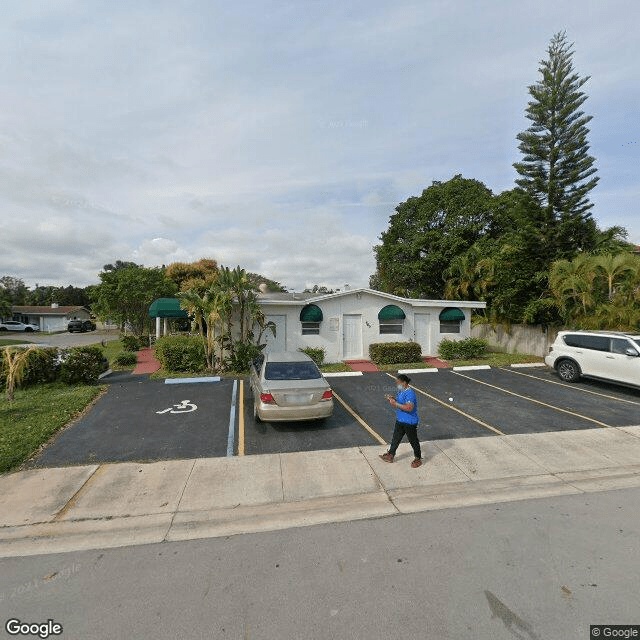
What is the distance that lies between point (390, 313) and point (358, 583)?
48.0 ft

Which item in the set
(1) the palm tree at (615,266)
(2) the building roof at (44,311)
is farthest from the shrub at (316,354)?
(2) the building roof at (44,311)

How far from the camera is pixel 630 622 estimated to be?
3271mm

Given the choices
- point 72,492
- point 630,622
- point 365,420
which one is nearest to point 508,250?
point 365,420

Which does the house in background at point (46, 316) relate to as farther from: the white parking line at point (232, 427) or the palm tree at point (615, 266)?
the palm tree at point (615, 266)

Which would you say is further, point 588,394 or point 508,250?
point 508,250

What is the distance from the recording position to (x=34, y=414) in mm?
9211

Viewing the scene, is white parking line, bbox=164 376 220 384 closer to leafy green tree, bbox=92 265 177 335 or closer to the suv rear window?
the suv rear window

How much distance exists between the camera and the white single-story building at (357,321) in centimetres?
1673

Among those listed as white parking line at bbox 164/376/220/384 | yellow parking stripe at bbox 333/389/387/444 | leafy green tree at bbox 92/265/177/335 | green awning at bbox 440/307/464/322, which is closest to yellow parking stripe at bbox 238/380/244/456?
white parking line at bbox 164/376/220/384

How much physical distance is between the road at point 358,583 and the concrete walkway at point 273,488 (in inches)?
15.8

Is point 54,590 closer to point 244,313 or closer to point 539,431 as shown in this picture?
point 539,431

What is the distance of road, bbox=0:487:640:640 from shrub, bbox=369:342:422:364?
11731mm

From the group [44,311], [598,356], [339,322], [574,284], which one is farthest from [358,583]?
[44,311]

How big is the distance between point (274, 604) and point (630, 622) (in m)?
3.18
